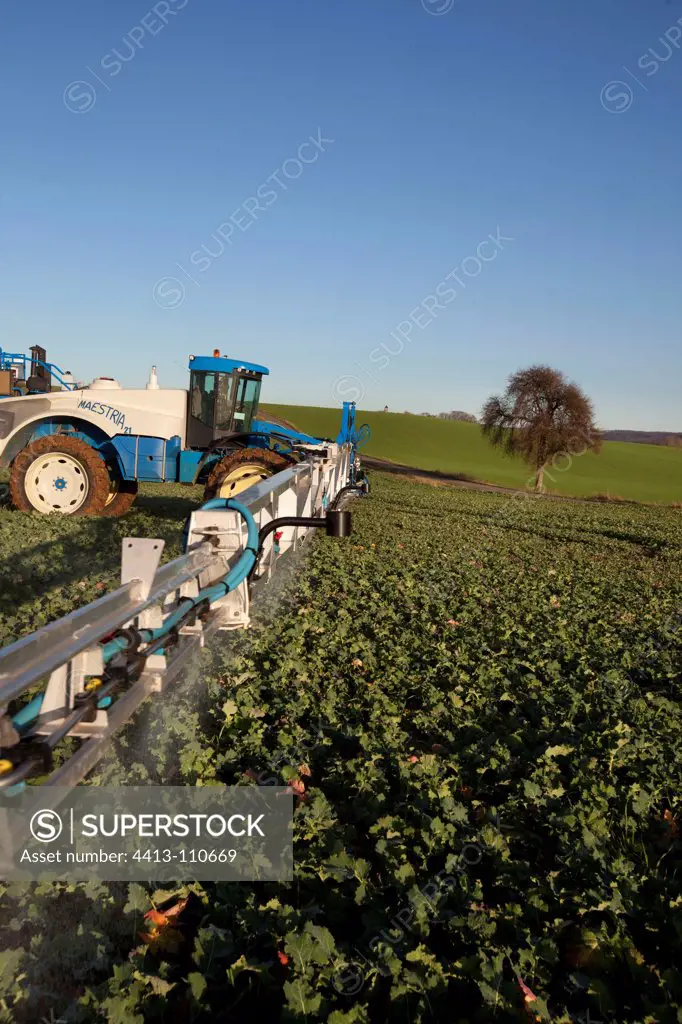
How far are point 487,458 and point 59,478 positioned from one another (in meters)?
57.0

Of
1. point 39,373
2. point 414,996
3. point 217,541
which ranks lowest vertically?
point 414,996

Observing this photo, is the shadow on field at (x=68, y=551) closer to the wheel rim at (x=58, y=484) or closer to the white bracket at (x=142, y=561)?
the wheel rim at (x=58, y=484)

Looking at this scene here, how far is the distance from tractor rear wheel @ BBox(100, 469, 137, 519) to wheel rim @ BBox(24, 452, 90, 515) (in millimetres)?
761

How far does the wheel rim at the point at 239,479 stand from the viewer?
9.11 meters

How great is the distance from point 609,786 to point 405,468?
49805mm

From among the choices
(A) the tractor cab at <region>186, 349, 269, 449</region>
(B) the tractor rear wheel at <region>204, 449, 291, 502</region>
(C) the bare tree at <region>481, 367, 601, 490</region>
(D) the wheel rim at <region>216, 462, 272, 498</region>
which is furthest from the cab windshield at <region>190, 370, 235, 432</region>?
(C) the bare tree at <region>481, 367, 601, 490</region>

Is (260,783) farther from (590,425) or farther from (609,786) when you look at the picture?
(590,425)

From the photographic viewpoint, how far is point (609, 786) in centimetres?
313

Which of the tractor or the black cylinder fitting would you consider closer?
the black cylinder fitting

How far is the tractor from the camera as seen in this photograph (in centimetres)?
1087

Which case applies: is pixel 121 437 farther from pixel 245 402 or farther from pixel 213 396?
pixel 245 402

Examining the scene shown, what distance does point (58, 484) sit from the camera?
433 inches

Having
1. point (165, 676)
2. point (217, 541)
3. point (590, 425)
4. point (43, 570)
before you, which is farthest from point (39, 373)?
point (590, 425)

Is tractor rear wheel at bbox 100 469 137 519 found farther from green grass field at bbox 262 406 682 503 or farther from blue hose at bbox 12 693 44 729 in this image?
green grass field at bbox 262 406 682 503
